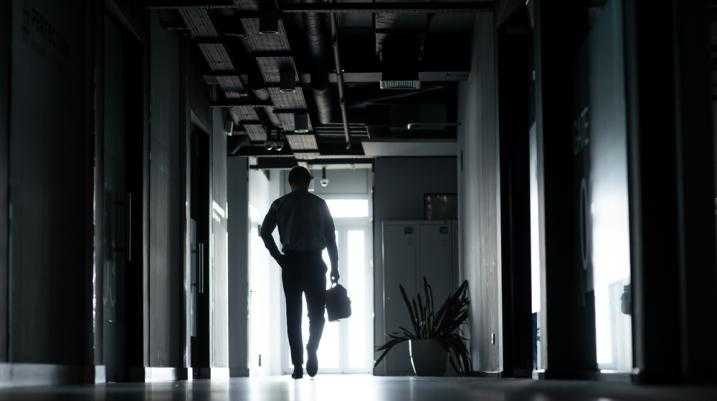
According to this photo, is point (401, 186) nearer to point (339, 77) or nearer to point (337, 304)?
point (339, 77)

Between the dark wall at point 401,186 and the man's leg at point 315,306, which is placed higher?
the dark wall at point 401,186

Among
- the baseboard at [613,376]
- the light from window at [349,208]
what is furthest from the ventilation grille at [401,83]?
the light from window at [349,208]

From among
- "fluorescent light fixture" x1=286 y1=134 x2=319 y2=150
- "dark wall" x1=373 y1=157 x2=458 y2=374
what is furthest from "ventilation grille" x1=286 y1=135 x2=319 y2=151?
"dark wall" x1=373 y1=157 x2=458 y2=374

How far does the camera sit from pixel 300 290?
633cm

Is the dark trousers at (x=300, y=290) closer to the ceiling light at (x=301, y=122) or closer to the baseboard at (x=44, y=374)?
the baseboard at (x=44, y=374)

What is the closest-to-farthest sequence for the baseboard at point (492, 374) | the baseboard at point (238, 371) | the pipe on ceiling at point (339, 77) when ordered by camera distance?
1. the baseboard at point (492, 374)
2. the pipe on ceiling at point (339, 77)
3. the baseboard at point (238, 371)

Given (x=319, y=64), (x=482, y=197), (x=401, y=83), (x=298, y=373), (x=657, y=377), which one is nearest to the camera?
(x=657, y=377)

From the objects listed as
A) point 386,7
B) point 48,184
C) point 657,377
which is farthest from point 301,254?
point 657,377

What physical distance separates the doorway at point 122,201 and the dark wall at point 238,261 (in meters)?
6.53

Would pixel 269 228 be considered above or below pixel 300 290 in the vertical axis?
above

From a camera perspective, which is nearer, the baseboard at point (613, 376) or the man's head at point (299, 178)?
the baseboard at point (613, 376)

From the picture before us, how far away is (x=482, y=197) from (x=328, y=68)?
2268 millimetres

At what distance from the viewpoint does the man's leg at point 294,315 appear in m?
6.32

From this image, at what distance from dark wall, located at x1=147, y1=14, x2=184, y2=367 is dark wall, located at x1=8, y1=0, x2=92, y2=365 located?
168 centimetres
